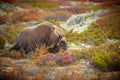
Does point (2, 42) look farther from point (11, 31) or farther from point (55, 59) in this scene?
point (55, 59)

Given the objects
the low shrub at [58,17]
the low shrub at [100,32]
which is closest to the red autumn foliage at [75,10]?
the low shrub at [58,17]

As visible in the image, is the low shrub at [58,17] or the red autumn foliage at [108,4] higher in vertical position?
A: the red autumn foliage at [108,4]

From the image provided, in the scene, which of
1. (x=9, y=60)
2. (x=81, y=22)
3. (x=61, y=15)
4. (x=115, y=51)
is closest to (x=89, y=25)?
(x=81, y=22)

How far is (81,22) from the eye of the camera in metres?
6.99

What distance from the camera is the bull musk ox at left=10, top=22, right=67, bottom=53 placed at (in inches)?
233

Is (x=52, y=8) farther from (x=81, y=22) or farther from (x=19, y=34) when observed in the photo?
(x=19, y=34)

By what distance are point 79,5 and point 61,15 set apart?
901 millimetres

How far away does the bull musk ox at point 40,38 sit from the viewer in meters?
5.92

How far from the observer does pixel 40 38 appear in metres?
6.06

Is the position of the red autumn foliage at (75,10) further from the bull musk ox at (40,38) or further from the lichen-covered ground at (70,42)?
the bull musk ox at (40,38)

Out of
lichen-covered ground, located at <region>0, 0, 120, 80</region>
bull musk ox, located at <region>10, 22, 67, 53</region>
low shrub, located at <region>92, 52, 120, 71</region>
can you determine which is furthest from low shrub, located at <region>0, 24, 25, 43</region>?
low shrub, located at <region>92, 52, 120, 71</region>

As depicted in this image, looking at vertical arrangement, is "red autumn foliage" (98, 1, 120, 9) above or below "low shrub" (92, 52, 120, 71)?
above

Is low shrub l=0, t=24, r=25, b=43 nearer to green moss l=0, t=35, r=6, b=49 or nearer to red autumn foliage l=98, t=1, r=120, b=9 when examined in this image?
green moss l=0, t=35, r=6, b=49

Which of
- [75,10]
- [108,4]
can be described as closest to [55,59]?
[75,10]
